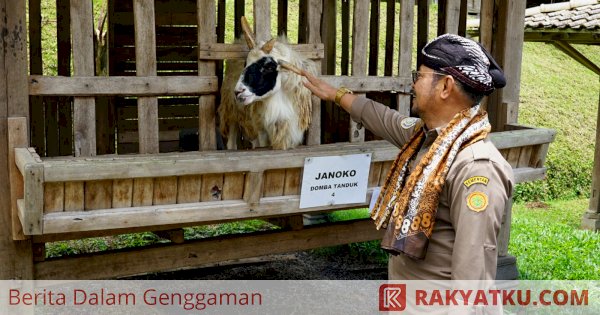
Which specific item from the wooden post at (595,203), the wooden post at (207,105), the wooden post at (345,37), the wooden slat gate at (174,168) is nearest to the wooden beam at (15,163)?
the wooden slat gate at (174,168)

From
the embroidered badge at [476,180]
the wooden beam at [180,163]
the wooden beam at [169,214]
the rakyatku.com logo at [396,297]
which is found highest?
the embroidered badge at [476,180]

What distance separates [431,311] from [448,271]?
0.19 metres

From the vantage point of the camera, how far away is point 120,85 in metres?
4.17

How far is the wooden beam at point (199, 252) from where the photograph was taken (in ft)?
→ 15.0

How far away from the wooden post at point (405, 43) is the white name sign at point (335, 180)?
3.45 feet

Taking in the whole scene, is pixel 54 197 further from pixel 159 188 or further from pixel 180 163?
pixel 180 163

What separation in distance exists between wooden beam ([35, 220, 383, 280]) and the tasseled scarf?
92.6 inches

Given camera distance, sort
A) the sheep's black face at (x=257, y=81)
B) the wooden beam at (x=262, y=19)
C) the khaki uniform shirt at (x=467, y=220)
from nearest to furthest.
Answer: the khaki uniform shirt at (x=467, y=220)
the sheep's black face at (x=257, y=81)
the wooden beam at (x=262, y=19)

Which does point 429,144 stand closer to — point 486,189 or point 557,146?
point 486,189

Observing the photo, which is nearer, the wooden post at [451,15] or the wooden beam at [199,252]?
the wooden beam at [199,252]

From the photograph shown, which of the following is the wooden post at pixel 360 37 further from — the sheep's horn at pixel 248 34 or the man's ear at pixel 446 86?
the man's ear at pixel 446 86

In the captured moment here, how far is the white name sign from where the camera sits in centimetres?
434

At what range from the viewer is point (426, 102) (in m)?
3.05

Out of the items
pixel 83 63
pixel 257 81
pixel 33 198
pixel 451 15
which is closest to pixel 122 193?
pixel 33 198
